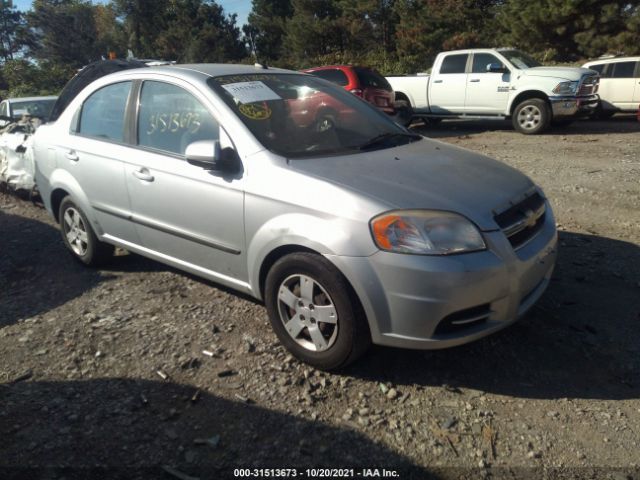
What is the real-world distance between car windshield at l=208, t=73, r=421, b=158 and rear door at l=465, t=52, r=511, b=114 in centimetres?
852

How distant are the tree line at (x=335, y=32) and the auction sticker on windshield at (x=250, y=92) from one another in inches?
278

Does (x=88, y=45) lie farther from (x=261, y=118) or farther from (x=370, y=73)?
(x=261, y=118)

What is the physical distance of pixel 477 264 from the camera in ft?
8.73

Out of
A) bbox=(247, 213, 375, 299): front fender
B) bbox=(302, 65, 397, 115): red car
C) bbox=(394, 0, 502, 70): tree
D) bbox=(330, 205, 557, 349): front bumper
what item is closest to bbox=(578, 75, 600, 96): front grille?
bbox=(302, 65, 397, 115): red car

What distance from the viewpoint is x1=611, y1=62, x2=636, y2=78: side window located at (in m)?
12.8

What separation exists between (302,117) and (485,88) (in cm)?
945

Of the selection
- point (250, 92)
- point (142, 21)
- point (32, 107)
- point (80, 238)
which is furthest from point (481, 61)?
point (142, 21)

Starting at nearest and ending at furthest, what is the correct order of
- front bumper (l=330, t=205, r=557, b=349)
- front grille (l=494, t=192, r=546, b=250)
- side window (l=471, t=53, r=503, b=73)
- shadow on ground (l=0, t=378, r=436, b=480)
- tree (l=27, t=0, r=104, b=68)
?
shadow on ground (l=0, t=378, r=436, b=480) < front bumper (l=330, t=205, r=557, b=349) < front grille (l=494, t=192, r=546, b=250) < side window (l=471, t=53, r=503, b=73) < tree (l=27, t=0, r=104, b=68)

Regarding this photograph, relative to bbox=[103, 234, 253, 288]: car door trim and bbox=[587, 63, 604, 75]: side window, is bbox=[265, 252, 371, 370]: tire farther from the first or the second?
bbox=[587, 63, 604, 75]: side window

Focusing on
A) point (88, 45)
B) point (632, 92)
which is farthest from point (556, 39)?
point (88, 45)

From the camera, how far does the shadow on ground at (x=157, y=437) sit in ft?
7.97

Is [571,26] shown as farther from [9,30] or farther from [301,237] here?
[9,30]

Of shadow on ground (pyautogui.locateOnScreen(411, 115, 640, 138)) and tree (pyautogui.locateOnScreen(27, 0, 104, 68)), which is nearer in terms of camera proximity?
shadow on ground (pyautogui.locateOnScreen(411, 115, 640, 138))

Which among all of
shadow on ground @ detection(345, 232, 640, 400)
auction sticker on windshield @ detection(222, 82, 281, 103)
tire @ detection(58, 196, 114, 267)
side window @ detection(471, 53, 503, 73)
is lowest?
shadow on ground @ detection(345, 232, 640, 400)
